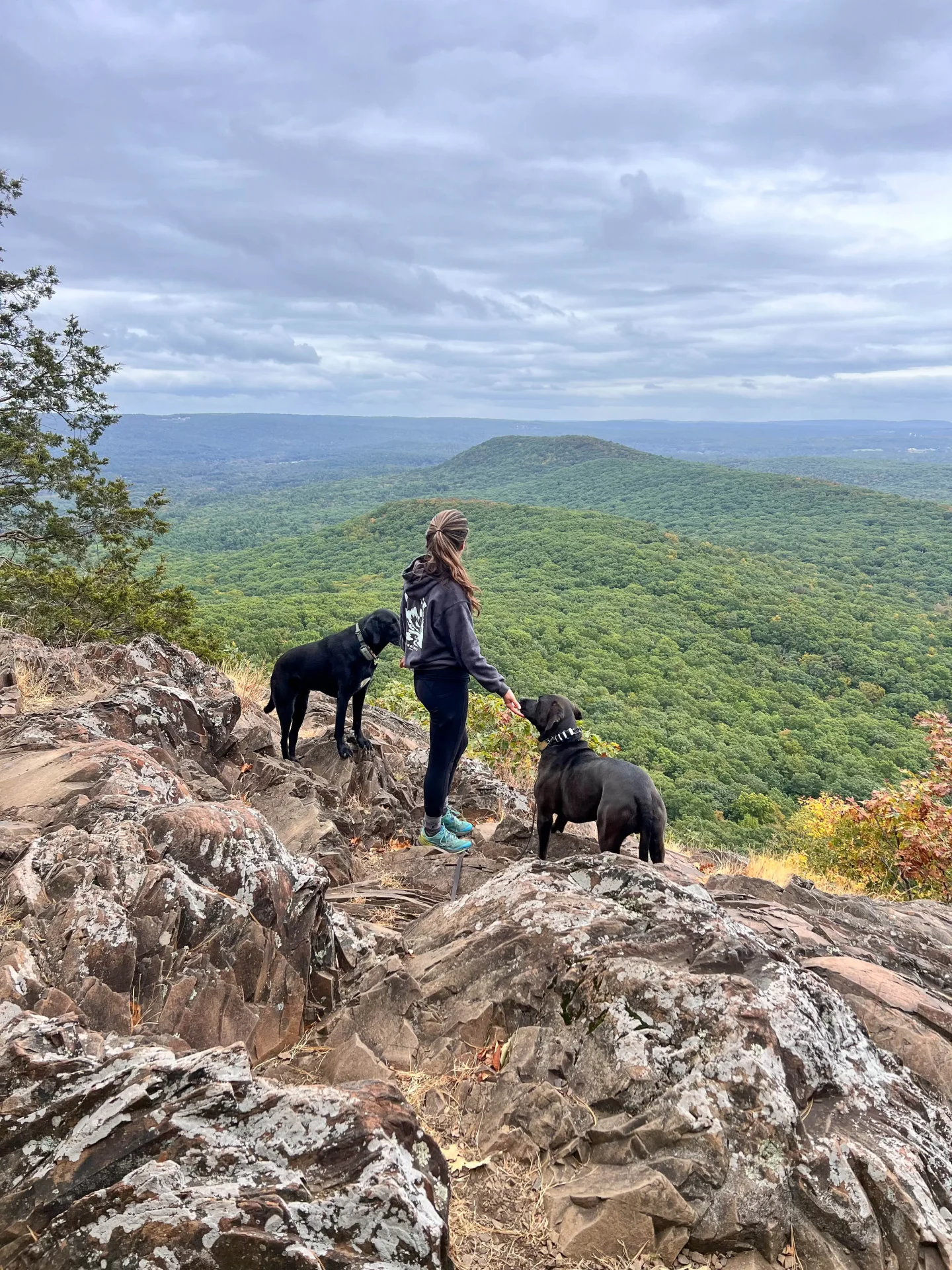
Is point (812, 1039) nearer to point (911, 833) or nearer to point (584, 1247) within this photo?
point (584, 1247)

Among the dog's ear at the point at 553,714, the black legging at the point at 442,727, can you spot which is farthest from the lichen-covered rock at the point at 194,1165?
the dog's ear at the point at 553,714

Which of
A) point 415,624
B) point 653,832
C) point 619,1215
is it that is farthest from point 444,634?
point 619,1215

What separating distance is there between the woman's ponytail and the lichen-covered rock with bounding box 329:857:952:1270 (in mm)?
2175

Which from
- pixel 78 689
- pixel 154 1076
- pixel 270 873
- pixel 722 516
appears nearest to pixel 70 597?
pixel 78 689

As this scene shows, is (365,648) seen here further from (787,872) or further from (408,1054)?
(787,872)

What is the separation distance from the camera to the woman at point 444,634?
5082mm

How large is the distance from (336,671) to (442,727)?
7.60ft

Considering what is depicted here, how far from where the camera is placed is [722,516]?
5546 inches

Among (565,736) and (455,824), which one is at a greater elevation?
(565,736)

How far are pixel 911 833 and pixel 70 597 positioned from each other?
17.1 m

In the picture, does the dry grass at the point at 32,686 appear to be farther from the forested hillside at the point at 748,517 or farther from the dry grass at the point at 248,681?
the forested hillside at the point at 748,517

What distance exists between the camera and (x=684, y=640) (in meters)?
58.2

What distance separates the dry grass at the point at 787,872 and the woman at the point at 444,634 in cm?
341

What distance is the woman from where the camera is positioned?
508 centimetres
